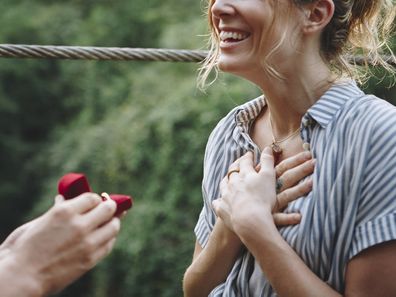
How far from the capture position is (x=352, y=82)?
171 centimetres

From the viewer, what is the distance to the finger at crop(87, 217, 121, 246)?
1165 millimetres

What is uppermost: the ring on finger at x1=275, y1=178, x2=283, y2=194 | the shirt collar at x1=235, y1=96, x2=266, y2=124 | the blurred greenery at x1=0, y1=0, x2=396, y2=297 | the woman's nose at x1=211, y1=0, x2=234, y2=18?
the woman's nose at x1=211, y1=0, x2=234, y2=18

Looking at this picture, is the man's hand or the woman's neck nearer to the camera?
the man's hand

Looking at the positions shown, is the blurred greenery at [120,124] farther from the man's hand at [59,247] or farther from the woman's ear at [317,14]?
the man's hand at [59,247]

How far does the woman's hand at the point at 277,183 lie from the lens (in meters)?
1.58

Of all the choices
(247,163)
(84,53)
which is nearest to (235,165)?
(247,163)

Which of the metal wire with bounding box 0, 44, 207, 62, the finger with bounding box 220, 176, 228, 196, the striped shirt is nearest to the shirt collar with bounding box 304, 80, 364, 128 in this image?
the striped shirt

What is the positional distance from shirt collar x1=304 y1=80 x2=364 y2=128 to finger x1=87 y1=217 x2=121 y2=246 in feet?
1.88

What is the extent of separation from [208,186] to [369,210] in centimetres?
45

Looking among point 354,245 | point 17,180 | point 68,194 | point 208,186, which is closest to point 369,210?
point 354,245

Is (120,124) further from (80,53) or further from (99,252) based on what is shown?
(99,252)

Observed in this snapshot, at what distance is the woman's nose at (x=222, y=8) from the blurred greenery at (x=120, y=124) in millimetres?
2203

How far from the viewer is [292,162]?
1629mm

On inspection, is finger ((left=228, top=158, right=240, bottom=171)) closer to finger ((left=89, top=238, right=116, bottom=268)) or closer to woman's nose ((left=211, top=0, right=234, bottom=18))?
woman's nose ((left=211, top=0, right=234, bottom=18))
